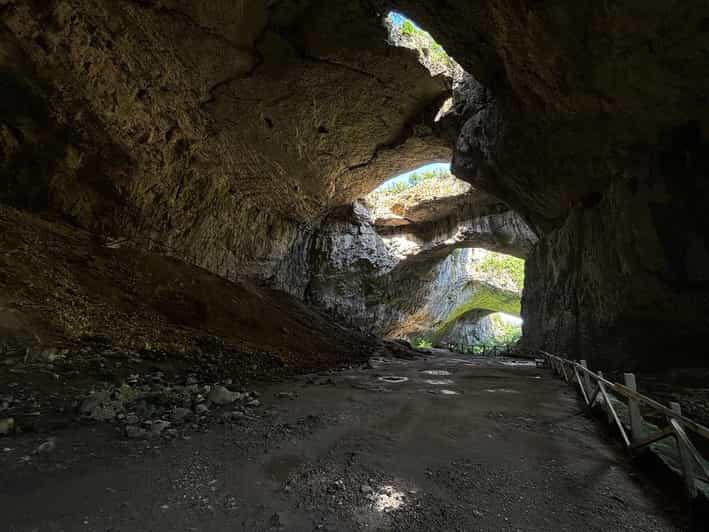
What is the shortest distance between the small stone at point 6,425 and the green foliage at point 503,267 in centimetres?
2932

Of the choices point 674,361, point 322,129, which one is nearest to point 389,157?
point 322,129

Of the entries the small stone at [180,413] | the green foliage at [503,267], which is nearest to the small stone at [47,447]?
the small stone at [180,413]

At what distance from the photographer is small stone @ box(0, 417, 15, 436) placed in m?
2.79

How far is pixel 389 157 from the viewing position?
14047 millimetres

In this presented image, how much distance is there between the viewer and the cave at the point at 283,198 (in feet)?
9.92

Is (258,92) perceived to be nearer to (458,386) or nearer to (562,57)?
(562,57)

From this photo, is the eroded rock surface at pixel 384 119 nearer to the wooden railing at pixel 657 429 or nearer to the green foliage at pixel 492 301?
the wooden railing at pixel 657 429

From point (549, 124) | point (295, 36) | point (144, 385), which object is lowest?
point (144, 385)

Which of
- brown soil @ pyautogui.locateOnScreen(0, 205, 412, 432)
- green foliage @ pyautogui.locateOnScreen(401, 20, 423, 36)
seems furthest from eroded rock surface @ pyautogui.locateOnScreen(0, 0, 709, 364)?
brown soil @ pyautogui.locateOnScreen(0, 205, 412, 432)

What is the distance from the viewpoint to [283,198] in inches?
550

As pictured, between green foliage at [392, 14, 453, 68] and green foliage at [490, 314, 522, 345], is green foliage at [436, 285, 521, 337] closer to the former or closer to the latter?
green foliage at [490, 314, 522, 345]

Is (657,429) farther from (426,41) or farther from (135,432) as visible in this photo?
(426,41)

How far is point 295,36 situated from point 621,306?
9.74 metres

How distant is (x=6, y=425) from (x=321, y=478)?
258 cm
